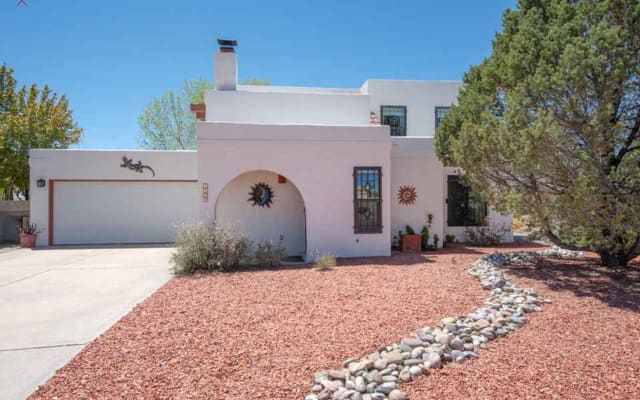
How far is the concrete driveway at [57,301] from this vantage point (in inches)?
157

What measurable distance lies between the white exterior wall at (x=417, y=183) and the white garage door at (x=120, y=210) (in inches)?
309

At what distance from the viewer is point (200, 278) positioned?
25.8 feet

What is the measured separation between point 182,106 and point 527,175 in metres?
27.3

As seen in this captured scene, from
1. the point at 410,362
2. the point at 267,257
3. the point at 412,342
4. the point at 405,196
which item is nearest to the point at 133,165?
the point at 267,257

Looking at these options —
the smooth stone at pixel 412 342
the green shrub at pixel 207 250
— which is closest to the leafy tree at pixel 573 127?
the smooth stone at pixel 412 342

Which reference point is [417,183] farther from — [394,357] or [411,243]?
[394,357]

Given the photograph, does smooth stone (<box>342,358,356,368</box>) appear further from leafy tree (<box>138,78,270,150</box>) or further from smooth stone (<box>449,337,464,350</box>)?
leafy tree (<box>138,78,270,150</box>)

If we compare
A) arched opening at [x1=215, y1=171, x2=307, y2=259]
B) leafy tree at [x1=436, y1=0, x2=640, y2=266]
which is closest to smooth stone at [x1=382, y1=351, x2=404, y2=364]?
leafy tree at [x1=436, y1=0, x2=640, y2=266]

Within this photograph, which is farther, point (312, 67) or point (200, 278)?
point (312, 67)

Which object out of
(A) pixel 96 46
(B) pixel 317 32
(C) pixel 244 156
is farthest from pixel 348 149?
(A) pixel 96 46

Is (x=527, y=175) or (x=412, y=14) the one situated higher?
(x=412, y=14)

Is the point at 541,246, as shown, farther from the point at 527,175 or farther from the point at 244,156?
the point at 244,156

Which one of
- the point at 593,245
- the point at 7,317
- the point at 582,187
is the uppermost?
the point at 582,187

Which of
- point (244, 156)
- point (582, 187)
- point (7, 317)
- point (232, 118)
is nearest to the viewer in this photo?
point (7, 317)
